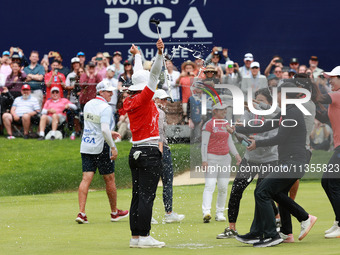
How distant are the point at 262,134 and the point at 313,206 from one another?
3.01 m

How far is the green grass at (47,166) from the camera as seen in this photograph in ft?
59.2

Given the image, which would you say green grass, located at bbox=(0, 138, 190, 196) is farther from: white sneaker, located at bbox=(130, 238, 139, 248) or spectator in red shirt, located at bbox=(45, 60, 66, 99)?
white sneaker, located at bbox=(130, 238, 139, 248)

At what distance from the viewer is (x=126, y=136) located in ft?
67.8

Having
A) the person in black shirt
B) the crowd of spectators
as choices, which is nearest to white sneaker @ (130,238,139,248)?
the person in black shirt

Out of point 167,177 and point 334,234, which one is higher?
point 167,177

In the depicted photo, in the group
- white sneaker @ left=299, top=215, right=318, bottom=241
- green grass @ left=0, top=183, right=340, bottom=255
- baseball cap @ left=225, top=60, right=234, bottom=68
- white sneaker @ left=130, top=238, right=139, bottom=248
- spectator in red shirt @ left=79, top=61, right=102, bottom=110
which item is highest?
baseball cap @ left=225, top=60, right=234, bottom=68

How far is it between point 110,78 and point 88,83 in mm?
644

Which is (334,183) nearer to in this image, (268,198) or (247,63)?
(268,198)

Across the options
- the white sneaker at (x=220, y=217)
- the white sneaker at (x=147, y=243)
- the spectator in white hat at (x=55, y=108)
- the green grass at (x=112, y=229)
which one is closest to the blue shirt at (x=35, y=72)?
the spectator in white hat at (x=55, y=108)

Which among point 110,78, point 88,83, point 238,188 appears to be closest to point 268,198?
point 238,188

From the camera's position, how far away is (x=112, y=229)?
11281 millimetres

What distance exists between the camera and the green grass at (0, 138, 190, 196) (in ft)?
59.2

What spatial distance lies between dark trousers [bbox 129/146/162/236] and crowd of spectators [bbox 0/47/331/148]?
1010 centimetres

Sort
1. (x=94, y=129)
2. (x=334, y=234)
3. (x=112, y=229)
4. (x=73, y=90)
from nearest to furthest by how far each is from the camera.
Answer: (x=334, y=234) → (x=112, y=229) → (x=94, y=129) → (x=73, y=90)
